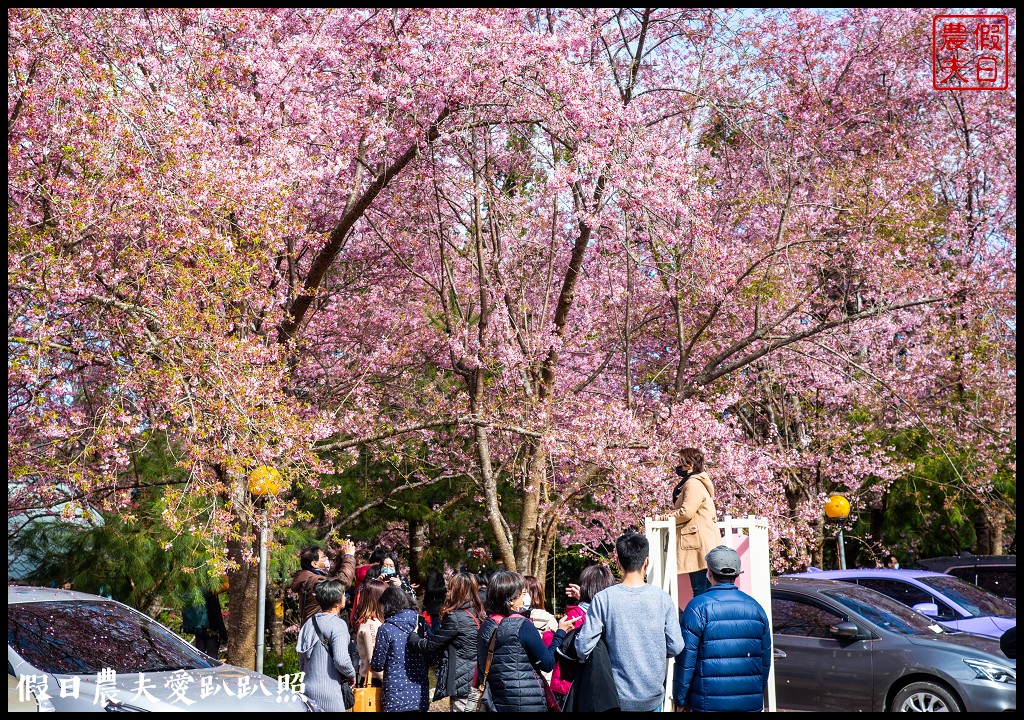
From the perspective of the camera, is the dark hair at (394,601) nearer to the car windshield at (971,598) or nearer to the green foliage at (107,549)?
the green foliage at (107,549)

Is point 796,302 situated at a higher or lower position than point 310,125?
lower

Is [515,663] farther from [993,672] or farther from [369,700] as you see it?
[993,672]

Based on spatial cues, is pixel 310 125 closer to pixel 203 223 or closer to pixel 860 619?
pixel 203 223

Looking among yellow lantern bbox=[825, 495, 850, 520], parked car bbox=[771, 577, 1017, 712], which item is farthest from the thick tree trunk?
yellow lantern bbox=[825, 495, 850, 520]

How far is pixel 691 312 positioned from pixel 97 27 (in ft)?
28.7

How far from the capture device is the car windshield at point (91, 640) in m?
6.07

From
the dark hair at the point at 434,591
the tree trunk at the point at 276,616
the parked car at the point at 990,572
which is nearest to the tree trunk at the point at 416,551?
the tree trunk at the point at 276,616

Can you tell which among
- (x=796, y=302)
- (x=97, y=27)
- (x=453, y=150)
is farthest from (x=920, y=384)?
(x=97, y=27)

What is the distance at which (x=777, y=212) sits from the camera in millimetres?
13148

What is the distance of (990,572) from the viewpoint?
13.0 meters

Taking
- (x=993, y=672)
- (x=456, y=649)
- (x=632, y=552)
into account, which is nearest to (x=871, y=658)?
(x=993, y=672)

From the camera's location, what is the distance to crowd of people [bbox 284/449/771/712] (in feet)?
16.4
